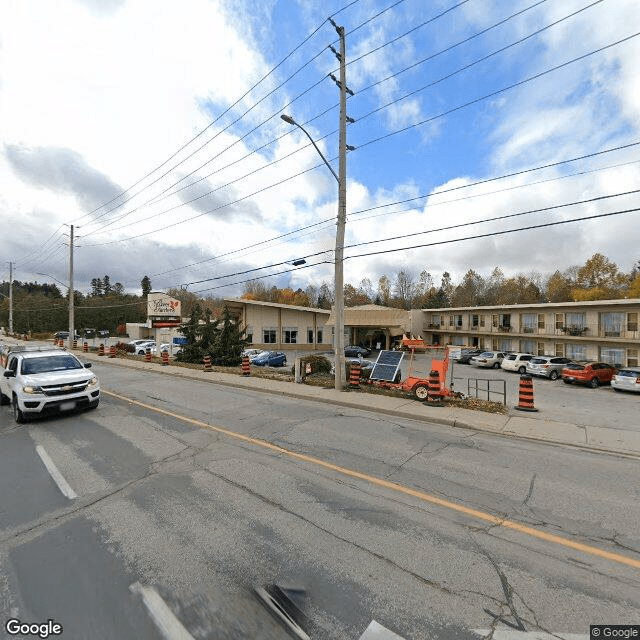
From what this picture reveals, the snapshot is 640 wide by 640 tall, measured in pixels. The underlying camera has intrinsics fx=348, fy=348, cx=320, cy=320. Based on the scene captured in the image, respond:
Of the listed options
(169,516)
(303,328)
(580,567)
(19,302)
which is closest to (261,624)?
(169,516)

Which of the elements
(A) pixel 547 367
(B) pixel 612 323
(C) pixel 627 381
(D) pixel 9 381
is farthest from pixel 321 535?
(B) pixel 612 323

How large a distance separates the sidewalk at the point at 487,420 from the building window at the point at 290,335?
3059 cm

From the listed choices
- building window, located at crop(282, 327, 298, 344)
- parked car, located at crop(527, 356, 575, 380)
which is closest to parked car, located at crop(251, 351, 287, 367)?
building window, located at crop(282, 327, 298, 344)

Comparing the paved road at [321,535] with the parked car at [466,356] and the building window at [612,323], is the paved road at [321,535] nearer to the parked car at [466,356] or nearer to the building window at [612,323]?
the building window at [612,323]

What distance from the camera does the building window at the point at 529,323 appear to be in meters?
34.7

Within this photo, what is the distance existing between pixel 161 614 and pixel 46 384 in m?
7.75

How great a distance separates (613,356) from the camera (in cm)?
2873

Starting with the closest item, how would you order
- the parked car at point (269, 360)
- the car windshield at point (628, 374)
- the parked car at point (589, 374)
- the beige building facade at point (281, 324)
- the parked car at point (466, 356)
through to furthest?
the car windshield at point (628, 374)
the parked car at point (589, 374)
the parked car at point (269, 360)
the parked car at point (466, 356)
the beige building facade at point (281, 324)

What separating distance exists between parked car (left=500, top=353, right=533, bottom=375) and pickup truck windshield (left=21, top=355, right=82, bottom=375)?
2897 cm

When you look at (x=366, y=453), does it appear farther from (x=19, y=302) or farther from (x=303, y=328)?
(x=19, y=302)

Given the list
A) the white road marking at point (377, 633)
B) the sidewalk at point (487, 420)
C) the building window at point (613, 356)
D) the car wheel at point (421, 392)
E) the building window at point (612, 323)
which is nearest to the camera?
the white road marking at point (377, 633)

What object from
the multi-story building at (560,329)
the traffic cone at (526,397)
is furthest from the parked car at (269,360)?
the multi-story building at (560,329)

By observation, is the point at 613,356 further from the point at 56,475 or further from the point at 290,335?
the point at 56,475

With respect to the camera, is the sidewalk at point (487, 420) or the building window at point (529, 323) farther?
the building window at point (529, 323)
